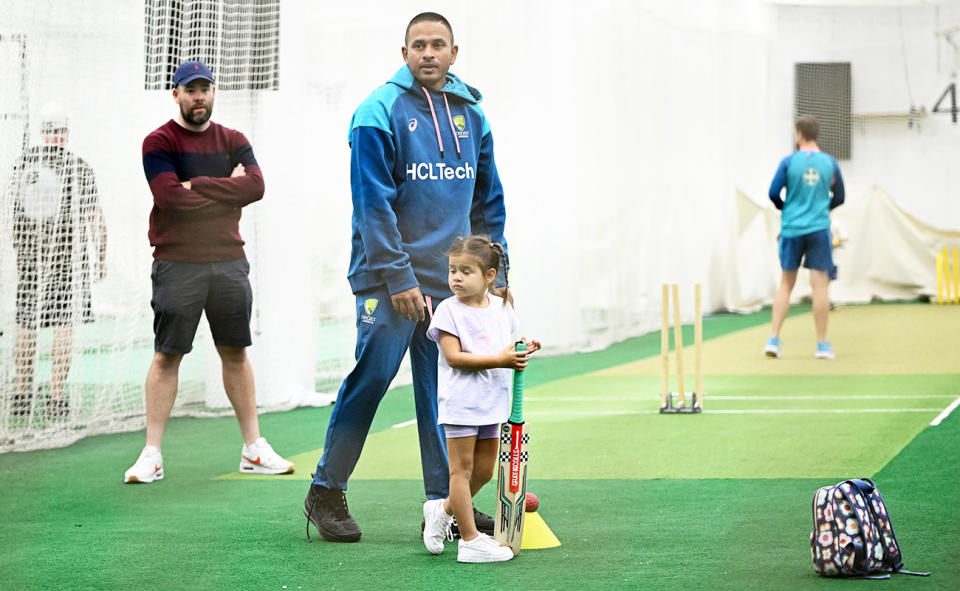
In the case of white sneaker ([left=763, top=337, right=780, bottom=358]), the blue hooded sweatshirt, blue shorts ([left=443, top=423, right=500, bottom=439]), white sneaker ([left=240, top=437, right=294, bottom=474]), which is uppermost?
the blue hooded sweatshirt

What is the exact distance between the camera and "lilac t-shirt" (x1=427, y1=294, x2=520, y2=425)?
4055mm

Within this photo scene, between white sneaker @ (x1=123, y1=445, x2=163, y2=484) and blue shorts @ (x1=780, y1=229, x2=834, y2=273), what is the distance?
6246 mm

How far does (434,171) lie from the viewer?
4.35 m

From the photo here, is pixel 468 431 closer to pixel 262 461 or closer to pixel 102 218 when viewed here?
pixel 262 461

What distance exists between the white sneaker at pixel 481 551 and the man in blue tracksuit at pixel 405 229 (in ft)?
1.11

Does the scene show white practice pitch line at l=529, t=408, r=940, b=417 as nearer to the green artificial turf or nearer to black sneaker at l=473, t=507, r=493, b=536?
the green artificial turf

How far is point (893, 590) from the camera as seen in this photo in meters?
3.63

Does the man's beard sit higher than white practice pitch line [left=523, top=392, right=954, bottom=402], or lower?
higher

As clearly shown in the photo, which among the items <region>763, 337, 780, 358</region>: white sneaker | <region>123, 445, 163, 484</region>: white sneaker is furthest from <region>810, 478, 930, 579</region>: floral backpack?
<region>763, 337, 780, 358</region>: white sneaker

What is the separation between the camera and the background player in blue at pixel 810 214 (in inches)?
419

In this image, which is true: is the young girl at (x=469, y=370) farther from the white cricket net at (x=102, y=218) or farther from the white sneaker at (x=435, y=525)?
the white cricket net at (x=102, y=218)

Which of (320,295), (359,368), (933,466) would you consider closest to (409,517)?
(359,368)

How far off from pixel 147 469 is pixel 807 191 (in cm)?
657

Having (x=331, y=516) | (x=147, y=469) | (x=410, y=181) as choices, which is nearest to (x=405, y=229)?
(x=410, y=181)
